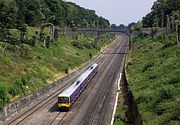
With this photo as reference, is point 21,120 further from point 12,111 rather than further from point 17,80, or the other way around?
point 17,80

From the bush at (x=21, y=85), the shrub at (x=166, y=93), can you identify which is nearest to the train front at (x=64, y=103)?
the bush at (x=21, y=85)

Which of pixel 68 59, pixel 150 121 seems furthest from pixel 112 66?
pixel 150 121

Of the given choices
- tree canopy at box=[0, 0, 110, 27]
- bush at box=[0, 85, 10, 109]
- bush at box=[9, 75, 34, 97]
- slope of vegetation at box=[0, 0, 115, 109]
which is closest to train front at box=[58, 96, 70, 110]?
slope of vegetation at box=[0, 0, 115, 109]

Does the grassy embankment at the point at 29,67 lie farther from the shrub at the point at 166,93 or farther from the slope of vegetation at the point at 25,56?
the shrub at the point at 166,93

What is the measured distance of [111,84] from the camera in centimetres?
6962

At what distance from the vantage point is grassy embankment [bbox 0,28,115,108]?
5778cm

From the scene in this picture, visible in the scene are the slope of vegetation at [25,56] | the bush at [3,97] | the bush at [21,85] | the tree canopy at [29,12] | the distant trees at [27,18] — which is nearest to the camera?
the bush at [3,97]

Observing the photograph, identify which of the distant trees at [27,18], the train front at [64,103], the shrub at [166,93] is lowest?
the train front at [64,103]

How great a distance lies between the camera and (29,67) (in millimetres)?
72812

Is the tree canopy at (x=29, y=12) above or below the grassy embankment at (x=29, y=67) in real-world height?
Answer: above

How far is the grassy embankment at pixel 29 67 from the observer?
5778 cm

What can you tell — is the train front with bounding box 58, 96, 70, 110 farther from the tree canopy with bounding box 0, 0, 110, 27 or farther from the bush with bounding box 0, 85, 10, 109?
the tree canopy with bounding box 0, 0, 110, 27

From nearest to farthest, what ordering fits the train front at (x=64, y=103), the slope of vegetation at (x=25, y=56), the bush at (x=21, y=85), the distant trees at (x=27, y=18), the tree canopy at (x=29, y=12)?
the train front at (x=64, y=103) → the bush at (x=21, y=85) → the slope of vegetation at (x=25, y=56) → the tree canopy at (x=29, y=12) → the distant trees at (x=27, y=18)

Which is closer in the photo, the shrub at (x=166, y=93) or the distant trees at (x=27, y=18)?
the shrub at (x=166, y=93)
